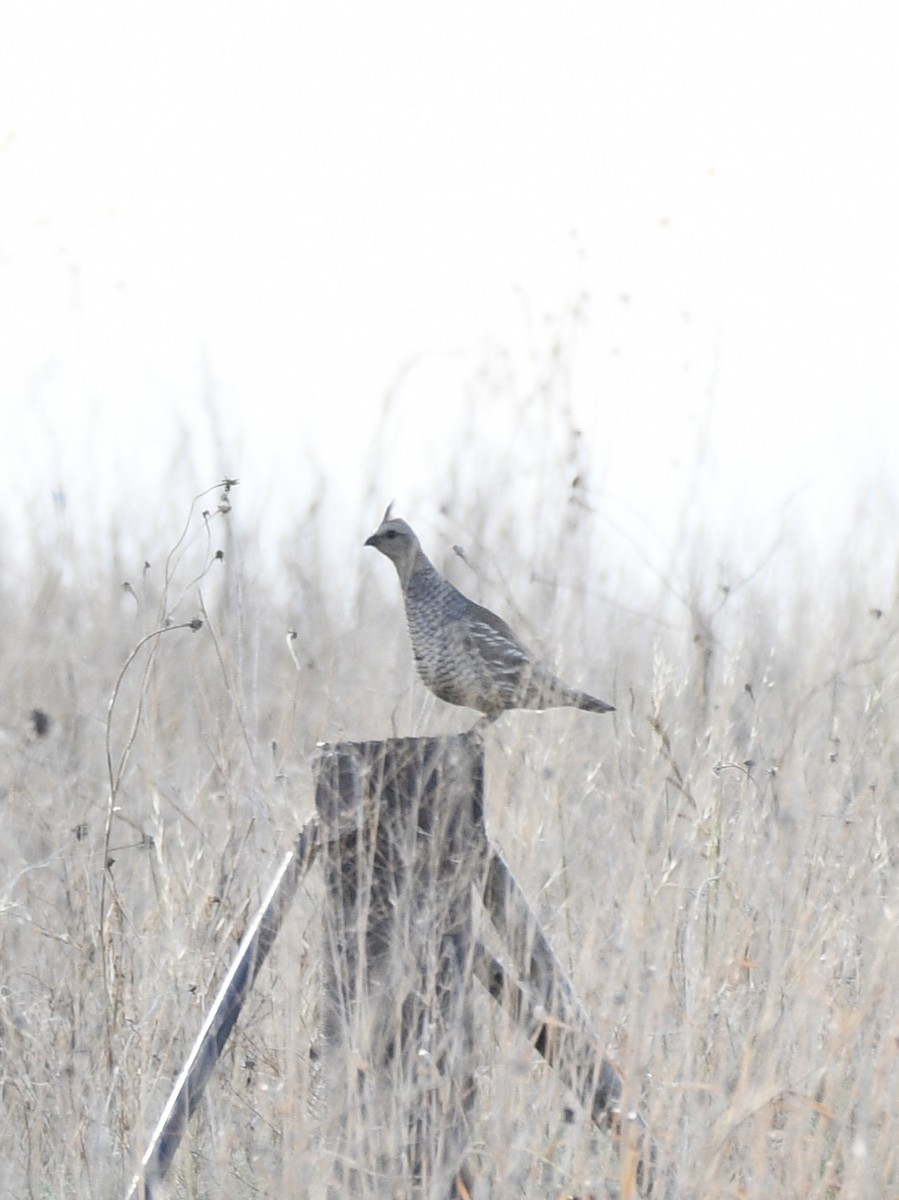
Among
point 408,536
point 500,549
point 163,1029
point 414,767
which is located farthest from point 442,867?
point 500,549

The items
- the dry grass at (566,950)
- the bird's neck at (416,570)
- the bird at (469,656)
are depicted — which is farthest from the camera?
the bird's neck at (416,570)

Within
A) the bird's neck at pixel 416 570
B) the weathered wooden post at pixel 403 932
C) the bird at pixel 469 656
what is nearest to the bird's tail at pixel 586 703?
the bird at pixel 469 656

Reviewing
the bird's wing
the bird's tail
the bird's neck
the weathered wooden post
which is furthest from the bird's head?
the weathered wooden post

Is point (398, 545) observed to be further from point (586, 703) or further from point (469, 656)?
point (586, 703)

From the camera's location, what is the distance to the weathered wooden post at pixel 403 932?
2.65 metres

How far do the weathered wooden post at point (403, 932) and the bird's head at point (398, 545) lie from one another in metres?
2.12

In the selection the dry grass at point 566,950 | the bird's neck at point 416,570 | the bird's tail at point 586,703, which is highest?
the bird's neck at point 416,570

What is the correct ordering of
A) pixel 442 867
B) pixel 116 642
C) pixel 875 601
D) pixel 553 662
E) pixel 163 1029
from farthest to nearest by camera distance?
pixel 116 642
pixel 875 601
pixel 553 662
pixel 163 1029
pixel 442 867

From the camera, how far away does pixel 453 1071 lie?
104 inches

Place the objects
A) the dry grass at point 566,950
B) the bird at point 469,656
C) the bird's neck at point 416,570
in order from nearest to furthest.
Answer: the dry grass at point 566,950 < the bird at point 469,656 < the bird's neck at point 416,570

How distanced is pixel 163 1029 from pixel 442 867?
74cm

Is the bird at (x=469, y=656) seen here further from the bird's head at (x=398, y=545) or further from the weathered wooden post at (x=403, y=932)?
the weathered wooden post at (x=403, y=932)

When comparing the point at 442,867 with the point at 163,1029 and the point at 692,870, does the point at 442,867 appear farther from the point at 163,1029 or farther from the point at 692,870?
the point at 692,870

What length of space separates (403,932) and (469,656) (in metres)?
1.82
